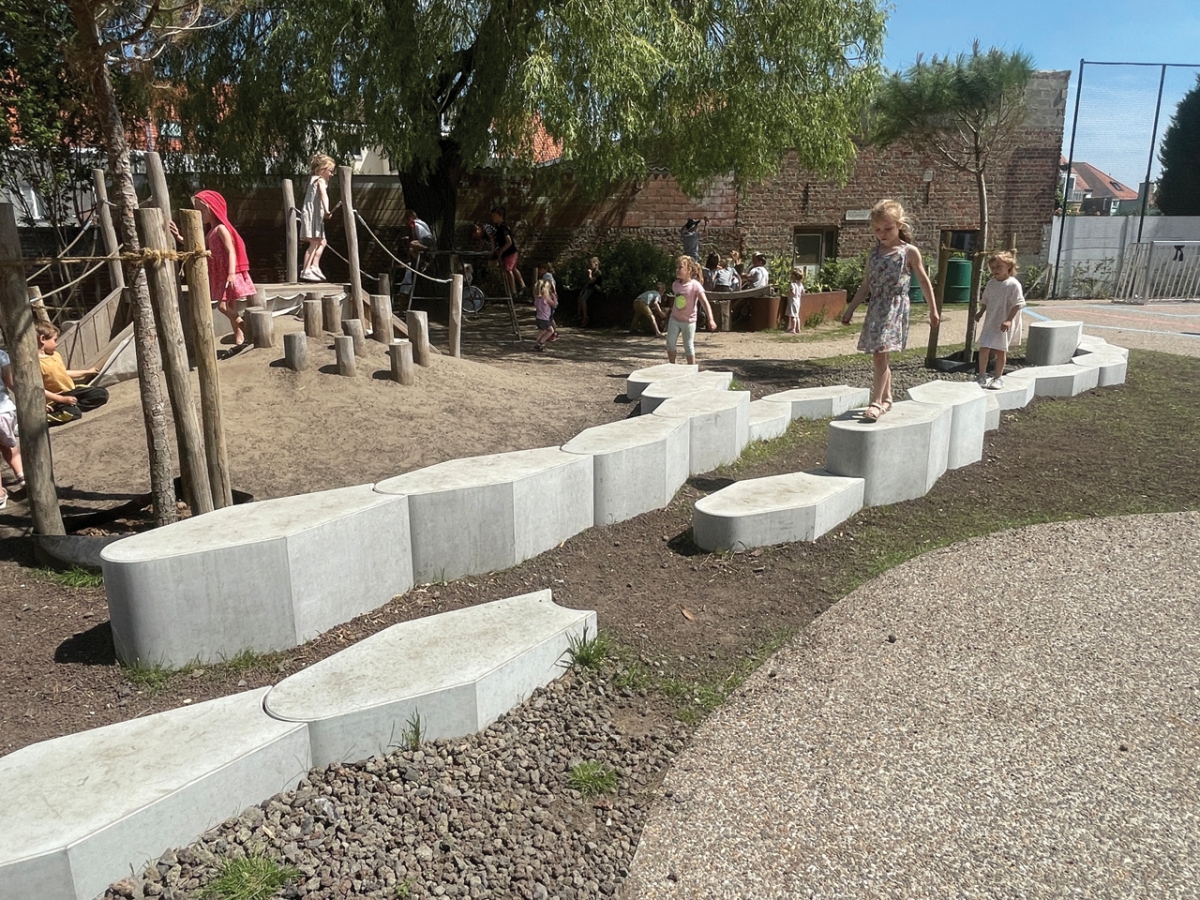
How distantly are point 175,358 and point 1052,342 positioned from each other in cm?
926

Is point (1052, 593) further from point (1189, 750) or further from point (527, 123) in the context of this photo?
point (527, 123)

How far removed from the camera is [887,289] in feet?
20.8

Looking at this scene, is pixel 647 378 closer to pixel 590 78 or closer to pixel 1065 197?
pixel 590 78

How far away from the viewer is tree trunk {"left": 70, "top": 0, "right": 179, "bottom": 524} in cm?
495

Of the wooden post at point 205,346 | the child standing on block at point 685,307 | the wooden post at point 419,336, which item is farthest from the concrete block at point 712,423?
the child standing on block at point 685,307

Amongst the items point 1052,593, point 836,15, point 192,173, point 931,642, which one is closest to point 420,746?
point 931,642

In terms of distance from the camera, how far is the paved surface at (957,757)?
268 cm

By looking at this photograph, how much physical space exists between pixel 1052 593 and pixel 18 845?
429 cm

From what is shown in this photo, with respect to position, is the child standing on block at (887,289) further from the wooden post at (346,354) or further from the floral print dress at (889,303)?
the wooden post at (346,354)

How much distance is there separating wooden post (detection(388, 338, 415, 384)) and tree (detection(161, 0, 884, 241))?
4309 millimetres

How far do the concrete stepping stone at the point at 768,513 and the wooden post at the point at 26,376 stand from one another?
11.4 ft

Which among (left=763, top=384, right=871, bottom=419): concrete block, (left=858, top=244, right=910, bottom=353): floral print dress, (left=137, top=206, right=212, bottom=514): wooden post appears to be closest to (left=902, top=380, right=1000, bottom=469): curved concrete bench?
(left=858, top=244, right=910, bottom=353): floral print dress

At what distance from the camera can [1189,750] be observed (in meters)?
3.21

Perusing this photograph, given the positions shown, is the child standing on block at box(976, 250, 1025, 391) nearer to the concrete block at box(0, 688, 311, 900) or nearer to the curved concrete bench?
the curved concrete bench
